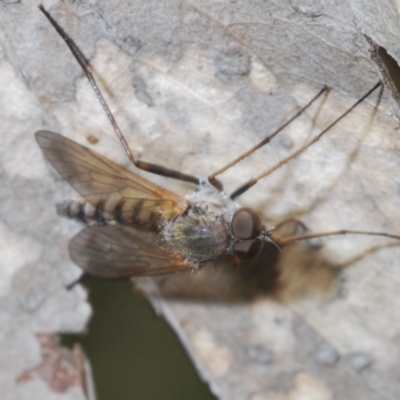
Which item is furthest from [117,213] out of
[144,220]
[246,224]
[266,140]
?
[266,140]

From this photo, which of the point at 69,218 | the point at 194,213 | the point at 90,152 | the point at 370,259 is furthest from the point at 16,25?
the point at 370,259

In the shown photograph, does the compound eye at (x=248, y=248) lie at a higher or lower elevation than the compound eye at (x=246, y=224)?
lower

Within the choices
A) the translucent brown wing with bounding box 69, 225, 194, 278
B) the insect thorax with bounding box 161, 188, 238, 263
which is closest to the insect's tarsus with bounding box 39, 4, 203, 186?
the insect thorax with bounding box 161, 188, 238, 263

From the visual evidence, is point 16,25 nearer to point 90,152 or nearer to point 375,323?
point 90,152

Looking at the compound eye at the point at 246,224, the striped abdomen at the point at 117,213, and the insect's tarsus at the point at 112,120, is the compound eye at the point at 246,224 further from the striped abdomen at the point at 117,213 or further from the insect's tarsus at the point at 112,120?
the striped abdomen at the point at 117,213

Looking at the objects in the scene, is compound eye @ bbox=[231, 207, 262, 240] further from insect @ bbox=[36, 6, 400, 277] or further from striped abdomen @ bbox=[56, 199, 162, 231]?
striped abdomen @ bbox=[56, 199, 162, 231]

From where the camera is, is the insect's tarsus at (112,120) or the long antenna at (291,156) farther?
the insect's tarsus at (112,120)

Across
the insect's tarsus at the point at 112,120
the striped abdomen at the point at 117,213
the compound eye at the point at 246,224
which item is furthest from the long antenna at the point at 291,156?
the striped abdomen at the point at 117,213
